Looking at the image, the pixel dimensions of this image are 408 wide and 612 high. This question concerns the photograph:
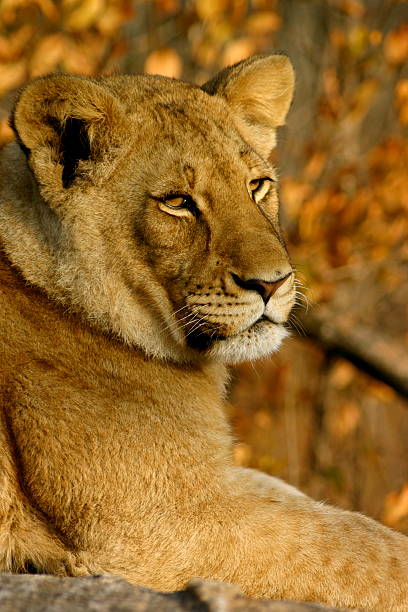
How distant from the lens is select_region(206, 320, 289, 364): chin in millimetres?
4098

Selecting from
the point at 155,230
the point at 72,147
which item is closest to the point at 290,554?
the point at 155,230

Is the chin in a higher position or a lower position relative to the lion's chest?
higher

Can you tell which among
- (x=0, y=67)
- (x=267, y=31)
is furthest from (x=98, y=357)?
(x=267, y=31)

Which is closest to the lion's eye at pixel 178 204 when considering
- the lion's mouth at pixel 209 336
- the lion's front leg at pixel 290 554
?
the lion's mouth at pixel 209 336

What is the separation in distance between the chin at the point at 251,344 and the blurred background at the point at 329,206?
11.9 feet

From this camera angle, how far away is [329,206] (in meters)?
9.21

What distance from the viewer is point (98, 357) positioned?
13.4 feet

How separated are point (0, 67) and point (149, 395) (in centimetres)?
400

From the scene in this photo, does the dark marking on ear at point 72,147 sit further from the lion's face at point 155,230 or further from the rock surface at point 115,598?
the rock surface at point 115,598

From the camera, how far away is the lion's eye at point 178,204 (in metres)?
4.17

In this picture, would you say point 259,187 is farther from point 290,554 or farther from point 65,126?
point 290,554

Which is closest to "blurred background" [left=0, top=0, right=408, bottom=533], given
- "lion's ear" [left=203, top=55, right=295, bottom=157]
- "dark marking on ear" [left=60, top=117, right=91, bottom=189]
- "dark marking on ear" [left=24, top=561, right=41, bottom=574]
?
"lion's ear" [left=203, top=55, right=295, bottom=157]

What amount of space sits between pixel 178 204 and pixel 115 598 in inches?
74.3

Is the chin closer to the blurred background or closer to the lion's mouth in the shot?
the lion's mouth
